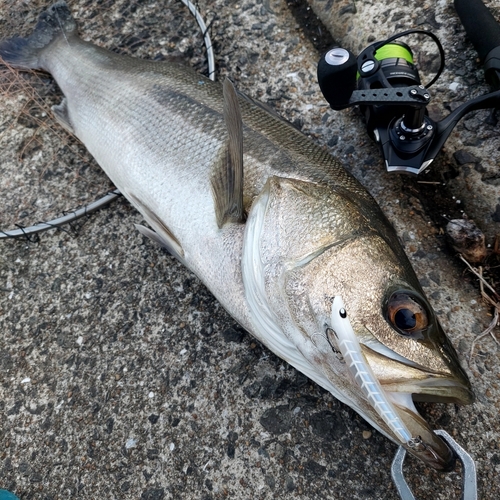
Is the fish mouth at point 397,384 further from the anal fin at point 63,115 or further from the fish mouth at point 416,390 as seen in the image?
the anal fin at point 63,115

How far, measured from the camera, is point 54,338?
2.28 metres

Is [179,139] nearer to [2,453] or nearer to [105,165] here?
[105,165]

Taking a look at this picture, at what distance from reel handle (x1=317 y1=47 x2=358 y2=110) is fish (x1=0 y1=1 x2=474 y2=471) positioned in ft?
1.12

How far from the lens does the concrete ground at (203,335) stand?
182 cm

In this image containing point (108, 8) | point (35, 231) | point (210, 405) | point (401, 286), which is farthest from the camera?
point (108, 8)

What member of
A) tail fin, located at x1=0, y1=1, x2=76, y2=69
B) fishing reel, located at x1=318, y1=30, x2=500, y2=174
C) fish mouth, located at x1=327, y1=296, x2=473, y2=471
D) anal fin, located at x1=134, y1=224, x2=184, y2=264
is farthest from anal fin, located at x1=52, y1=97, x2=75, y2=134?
fish mouth, located at x1=327, y1=296, x2=473, y2=471

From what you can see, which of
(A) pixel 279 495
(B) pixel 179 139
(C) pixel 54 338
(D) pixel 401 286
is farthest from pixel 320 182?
(C) pixel 54 338

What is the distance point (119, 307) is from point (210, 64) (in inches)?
64.6

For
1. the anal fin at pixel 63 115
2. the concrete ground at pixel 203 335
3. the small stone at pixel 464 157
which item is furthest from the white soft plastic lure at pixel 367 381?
the anal fin at pixel 63 115

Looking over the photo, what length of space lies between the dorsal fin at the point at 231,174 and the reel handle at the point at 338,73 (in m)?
0.38

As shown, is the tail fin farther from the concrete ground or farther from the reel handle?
the reel handle

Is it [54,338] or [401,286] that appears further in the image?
[54,338]

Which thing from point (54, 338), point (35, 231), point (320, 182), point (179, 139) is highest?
point (179, 139)

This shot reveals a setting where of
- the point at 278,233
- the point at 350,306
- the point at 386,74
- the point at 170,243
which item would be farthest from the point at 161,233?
the point at 386,74
